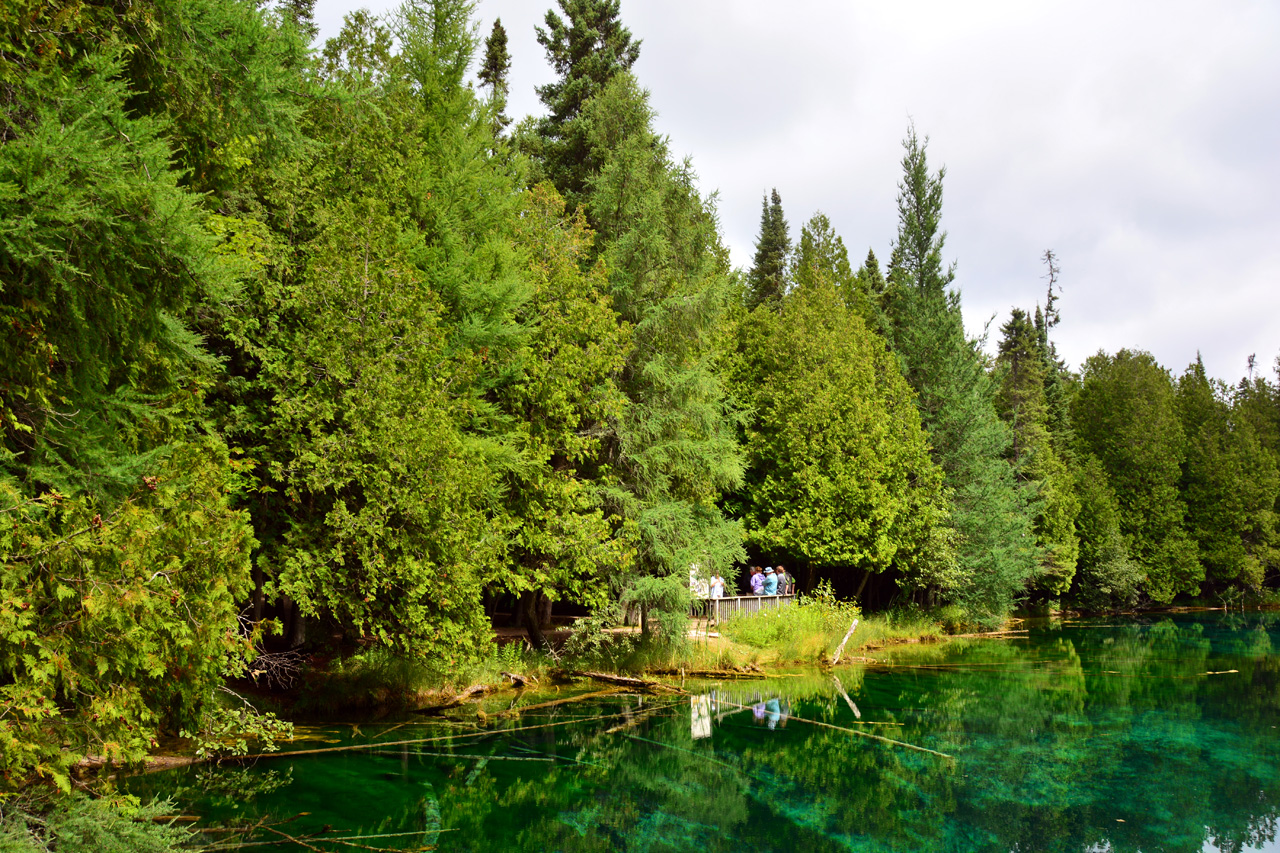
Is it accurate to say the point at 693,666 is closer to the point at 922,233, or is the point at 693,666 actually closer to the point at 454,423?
the point at 454,423

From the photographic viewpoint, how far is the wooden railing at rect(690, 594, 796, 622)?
22328 mm

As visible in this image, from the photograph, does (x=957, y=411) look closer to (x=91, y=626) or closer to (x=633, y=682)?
(x=633, y=682)

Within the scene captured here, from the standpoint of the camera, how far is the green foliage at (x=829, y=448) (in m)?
26.6

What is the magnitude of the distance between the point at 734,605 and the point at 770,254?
112 ft

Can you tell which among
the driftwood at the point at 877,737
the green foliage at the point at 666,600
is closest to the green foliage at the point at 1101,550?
the green foliage at the point at 666,600

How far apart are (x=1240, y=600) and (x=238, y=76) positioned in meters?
56.5

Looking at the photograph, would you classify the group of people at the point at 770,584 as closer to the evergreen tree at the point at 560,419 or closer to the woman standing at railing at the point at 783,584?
the woman standing at railing at the point at 783,584

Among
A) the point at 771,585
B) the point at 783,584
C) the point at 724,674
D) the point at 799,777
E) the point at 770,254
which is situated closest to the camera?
the point at 799,777

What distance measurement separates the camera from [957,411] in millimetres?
33000

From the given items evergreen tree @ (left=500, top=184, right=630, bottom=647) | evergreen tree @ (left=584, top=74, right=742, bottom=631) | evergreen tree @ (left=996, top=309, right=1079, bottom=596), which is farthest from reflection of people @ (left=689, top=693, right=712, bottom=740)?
evergreen tree @ (left=996, top=309, right=1079, bottom=596)

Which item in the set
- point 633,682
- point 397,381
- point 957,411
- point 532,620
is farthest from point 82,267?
point 957,411

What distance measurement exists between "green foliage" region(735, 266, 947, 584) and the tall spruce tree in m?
2.22

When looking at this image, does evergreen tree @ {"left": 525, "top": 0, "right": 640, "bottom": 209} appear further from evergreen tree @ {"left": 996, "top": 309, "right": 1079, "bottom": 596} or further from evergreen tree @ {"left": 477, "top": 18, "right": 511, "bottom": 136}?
evergreen tree @ {"left": 996, "top": 309, "right": 1079, "bottom": 596}

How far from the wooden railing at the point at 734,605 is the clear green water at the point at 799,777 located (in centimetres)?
276
